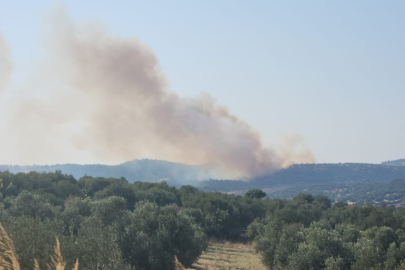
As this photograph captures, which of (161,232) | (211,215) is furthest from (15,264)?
(211,215)

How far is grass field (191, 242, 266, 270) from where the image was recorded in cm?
4605

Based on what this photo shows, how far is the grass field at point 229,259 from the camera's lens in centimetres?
4605

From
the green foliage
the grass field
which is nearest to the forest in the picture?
the green foliage

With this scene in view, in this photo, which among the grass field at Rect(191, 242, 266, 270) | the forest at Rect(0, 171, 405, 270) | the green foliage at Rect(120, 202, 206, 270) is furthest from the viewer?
the grass field at Rect(191, 242, 266, 270)

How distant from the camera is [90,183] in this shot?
108938mm

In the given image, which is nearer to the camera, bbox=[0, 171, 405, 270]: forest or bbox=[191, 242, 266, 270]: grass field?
bbox=[0, 171, 405, 270]: forest

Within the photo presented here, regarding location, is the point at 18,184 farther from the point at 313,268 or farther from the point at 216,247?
the point at 313,268

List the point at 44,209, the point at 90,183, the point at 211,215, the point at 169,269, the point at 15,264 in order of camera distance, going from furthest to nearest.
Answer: the point at 90,183 < the point at 211,215 < the point at 44,209 < the point at 169,269 < the point at 15,264

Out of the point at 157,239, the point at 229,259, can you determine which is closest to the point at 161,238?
the point at 157,239

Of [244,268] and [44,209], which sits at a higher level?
[44,209]

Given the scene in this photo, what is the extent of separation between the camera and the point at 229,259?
174ft

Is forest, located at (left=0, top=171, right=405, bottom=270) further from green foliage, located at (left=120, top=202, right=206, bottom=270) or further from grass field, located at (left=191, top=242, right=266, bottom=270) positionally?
grass field, located at (left=191, top=242, right=266, bottom=270)

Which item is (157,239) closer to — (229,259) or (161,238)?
(161,238)

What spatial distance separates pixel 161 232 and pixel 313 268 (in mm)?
13688
